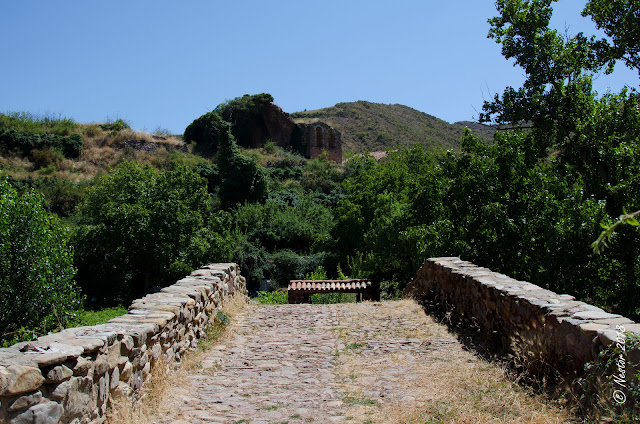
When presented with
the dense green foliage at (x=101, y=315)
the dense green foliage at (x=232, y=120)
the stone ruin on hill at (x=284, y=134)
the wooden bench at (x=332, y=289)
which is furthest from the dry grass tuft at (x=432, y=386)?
the stone ruin on hill at (x=284, y=134)

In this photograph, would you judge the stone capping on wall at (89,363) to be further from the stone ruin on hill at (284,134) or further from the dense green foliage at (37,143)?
the stone ruin on hill at (284,134)

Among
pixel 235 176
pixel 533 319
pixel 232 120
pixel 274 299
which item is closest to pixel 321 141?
pixel 232 120

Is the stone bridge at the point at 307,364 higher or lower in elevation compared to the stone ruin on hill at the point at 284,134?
lower

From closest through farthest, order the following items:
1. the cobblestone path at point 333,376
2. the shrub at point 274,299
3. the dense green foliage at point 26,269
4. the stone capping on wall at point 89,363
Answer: the stone capping on wall at point 89,363, the cobblestone path at point 333,376, the dense green foliage at point 26,269, the shrub at point 274,299

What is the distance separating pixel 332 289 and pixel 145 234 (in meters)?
8.15

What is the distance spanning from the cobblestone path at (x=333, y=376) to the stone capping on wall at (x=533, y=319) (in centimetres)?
42

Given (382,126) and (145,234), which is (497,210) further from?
(382,126)

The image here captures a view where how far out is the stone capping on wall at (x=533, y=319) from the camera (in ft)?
13.4

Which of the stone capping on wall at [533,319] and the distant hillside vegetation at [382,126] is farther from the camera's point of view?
the distant hillside vegetation at [382,126]

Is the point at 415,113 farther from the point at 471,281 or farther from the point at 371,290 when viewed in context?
the point at 471,281

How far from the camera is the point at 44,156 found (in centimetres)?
4303

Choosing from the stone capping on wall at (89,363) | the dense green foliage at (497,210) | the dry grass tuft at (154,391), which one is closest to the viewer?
the stone capping on wall at (89,363)

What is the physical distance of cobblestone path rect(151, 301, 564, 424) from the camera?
448 centimetres

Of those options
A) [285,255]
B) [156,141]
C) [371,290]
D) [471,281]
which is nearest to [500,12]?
[471,281]
